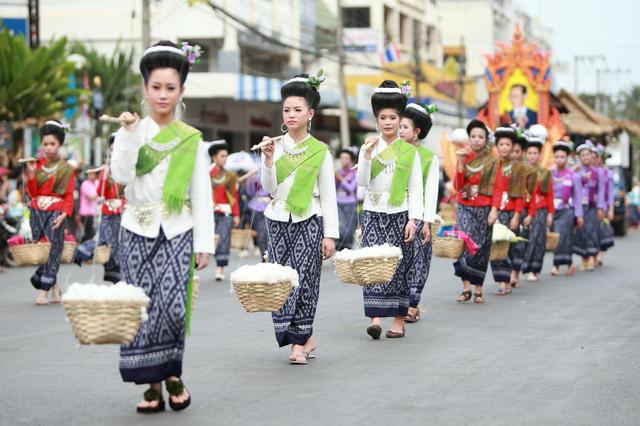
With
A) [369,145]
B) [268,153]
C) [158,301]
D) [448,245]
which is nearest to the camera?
[158,301]

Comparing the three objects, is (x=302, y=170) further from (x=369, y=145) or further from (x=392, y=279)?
(x=392, y=279)

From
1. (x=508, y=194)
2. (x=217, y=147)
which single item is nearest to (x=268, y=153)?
(x=508, y=194)

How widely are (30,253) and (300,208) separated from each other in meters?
5.07

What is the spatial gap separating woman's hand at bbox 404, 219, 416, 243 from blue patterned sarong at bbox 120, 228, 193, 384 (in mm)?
3501

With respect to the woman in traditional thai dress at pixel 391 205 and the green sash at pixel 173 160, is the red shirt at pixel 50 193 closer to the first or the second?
the woman in traditional thai dress at pixel 391 205

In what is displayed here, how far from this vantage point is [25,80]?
2375 cm

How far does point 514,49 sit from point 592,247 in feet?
49.5

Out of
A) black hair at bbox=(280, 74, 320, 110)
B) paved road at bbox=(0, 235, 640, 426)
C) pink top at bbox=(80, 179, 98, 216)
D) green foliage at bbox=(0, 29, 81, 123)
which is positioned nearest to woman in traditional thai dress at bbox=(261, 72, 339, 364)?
black hair at bbox=(280, 74, 320, 110)

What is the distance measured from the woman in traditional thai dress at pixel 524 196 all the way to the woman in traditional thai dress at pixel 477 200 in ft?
4.95

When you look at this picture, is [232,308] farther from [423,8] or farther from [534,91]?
[423,8]

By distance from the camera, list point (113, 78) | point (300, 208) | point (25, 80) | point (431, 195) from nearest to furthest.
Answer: point (300, 208) → point (431, 195) → point (25, 80) → point (113, 78)

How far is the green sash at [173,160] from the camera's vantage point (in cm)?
642

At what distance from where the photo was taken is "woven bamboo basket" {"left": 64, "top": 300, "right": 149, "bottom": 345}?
5.80 meters

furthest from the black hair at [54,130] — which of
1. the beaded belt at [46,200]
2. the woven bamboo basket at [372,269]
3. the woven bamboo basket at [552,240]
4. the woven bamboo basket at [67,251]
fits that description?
the woven bamboo basket at [552,240]
